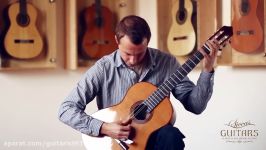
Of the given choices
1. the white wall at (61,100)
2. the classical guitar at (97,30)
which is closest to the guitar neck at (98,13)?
the classical guitar at (97,30)

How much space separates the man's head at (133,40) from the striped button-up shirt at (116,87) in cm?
3

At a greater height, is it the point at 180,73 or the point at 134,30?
the point at 134,30

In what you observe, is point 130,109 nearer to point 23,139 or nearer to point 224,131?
point 224,131

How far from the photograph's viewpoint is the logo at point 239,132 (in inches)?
55.9

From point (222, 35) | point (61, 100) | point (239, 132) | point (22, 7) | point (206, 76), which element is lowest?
point (239, 132)

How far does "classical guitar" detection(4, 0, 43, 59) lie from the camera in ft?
5.00

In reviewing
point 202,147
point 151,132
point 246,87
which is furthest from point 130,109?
point 246,87

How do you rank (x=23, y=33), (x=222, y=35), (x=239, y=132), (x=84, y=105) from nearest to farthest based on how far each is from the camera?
(x=222, y=35) → (x=84, y=105) → (x=239, y=132) → (x=23, y=33)

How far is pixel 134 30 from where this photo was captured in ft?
3.83

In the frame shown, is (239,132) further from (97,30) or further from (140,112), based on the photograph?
(97,30)

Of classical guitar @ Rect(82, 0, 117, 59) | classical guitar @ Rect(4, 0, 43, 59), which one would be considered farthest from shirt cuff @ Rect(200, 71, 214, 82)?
classical guitar @ Rect(4, 0, 43, 59)

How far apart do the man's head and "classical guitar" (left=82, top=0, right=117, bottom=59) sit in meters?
0.28

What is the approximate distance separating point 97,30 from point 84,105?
0.36 m

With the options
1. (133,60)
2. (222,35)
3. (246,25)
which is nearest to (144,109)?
(133,60)
